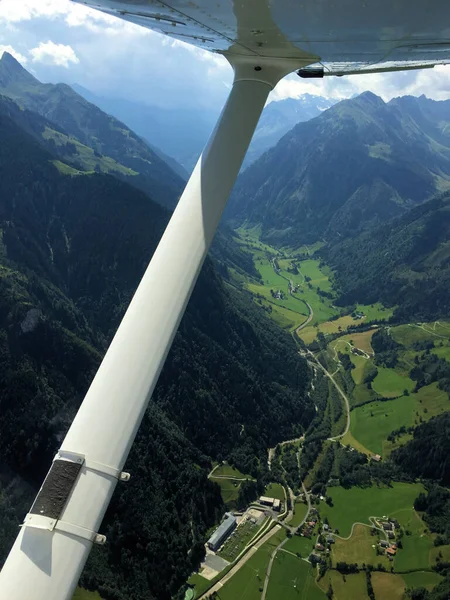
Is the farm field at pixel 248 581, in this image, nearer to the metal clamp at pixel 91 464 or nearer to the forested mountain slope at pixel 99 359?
the forested mountain slope at pixel 99 359

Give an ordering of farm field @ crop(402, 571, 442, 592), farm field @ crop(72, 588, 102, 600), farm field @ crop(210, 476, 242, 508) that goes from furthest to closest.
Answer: farm field @ crop(210, 476, 242, 508), farm field @ crop(402, 571, 442, 592), farm field @ crop(72, 588, 102, 600)

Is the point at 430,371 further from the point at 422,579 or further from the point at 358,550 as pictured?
the point at 422,579

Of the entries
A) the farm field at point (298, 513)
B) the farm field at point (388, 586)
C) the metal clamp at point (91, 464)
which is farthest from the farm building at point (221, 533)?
the metal clamp at point (91, 464)

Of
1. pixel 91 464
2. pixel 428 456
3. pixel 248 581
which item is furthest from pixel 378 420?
pixel 91 464

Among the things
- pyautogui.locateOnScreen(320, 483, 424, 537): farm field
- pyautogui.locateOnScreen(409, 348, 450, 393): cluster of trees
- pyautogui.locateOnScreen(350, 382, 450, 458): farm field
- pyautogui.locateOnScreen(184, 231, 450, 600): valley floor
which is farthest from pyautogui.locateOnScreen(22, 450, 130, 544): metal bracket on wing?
pyautogui.locateOnScreen(409, 348, 450, 393): cluster of trees

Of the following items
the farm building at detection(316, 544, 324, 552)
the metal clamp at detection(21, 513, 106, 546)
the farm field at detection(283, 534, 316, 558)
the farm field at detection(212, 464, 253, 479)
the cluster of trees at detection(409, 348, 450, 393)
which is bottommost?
the farm field at detection(283, 534, 316, 558)

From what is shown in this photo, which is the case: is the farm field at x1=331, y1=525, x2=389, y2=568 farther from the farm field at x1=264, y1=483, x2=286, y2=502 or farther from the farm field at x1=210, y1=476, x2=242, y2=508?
the farm field at x1=210, y1=476, x2=242, y2=508

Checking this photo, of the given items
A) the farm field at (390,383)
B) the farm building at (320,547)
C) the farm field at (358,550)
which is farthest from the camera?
the farm field at (390,383)
